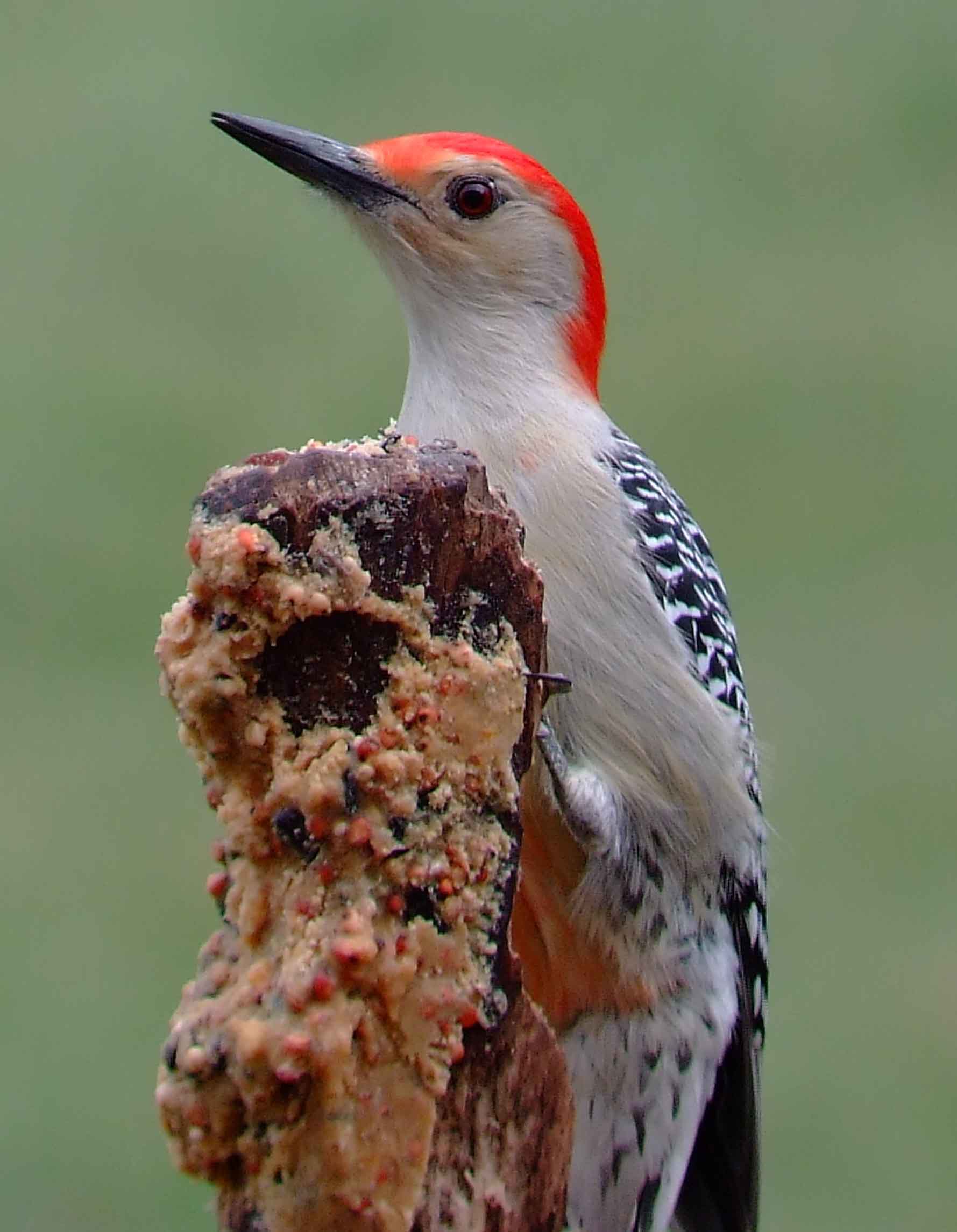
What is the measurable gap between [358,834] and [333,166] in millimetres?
2237

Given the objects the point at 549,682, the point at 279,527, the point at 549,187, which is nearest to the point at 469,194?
the point at 549,187

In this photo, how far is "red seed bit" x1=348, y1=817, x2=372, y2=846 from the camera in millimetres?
2324

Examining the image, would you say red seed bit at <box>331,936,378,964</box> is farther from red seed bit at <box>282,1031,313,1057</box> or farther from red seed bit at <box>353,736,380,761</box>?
red seed bit at <box>353,736,380,761</box>

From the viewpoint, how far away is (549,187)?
4.33m

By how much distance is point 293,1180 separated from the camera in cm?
227

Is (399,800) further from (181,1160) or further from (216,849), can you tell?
(181,1160)

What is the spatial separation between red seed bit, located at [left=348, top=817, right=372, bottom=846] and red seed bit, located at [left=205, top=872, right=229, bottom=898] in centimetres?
20

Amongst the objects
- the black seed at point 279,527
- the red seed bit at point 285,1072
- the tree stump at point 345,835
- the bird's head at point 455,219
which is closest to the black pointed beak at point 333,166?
the bird's head at point 455,219

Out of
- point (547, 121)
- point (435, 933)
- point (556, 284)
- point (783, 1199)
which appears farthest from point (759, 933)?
point (547, 121)

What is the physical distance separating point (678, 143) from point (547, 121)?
2.08 feet

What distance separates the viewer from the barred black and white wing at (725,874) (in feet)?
12.7

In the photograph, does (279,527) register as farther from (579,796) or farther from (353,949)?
(579,796)

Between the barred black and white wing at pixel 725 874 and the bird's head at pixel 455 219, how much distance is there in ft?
1.25

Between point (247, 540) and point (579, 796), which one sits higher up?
point (247, 540)
